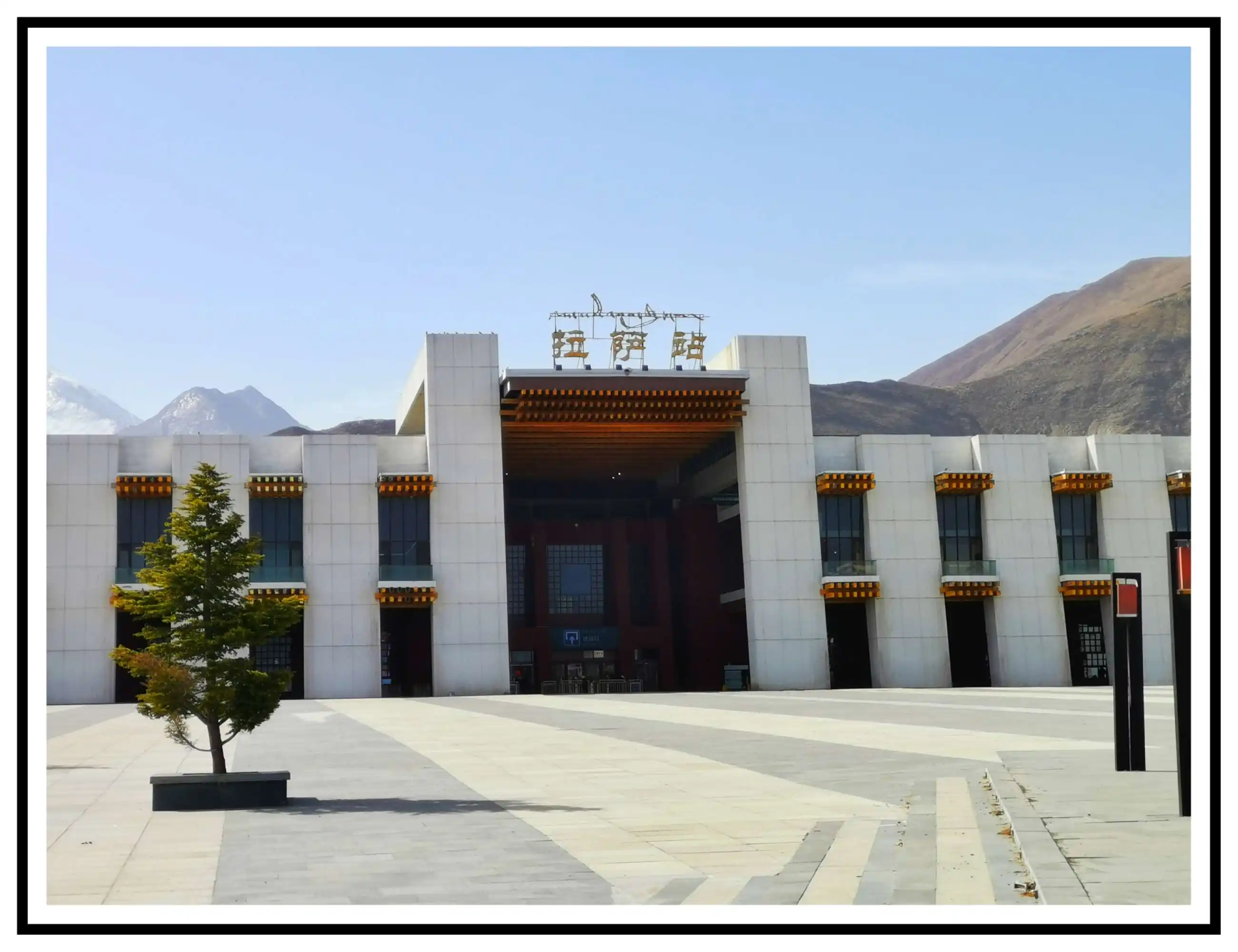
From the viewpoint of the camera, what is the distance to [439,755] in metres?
21.9

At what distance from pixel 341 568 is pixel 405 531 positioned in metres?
2.96

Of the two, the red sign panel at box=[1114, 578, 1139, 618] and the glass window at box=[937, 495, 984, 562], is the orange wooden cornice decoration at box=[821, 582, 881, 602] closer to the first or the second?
the glass window at box=[937, 495, 984, 562]

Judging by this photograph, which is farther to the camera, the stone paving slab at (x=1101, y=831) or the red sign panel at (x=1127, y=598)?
the red sign panel at (x=1127, y=598)

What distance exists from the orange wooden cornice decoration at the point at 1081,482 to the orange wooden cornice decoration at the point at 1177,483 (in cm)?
282

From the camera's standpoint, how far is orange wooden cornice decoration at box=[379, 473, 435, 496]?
55.4 metres

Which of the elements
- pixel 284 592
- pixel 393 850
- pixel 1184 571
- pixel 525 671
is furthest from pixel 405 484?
pixel 1184 571

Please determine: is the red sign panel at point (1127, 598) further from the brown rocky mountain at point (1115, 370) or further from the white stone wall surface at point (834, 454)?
the brown rocky mountain at point (1115, 370)

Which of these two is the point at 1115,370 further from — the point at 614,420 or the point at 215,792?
the point at 215,792

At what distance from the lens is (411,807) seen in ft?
47.6

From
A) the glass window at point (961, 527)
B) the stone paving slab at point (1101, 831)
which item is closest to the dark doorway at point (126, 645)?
the glass window at point (961, 527)

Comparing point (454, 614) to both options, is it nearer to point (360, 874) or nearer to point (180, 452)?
point (180, 452)

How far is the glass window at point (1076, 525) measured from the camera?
5928 centimetres

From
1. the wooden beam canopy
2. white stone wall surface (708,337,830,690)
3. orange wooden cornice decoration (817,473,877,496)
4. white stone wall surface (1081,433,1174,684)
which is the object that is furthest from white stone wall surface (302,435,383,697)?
white stone wall surface (1081,433,1174,684)
